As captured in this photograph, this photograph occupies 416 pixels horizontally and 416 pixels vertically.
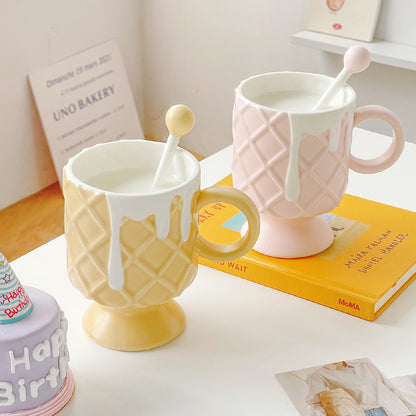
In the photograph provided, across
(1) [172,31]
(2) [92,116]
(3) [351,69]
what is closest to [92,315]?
(3) [351,69]

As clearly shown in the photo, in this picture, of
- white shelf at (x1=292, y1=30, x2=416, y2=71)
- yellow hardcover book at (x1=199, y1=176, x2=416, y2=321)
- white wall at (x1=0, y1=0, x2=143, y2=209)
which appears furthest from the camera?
white wall at (x1=0, y1=0, x2=143, y2=209)

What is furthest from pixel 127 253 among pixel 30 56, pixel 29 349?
pixel 30 56

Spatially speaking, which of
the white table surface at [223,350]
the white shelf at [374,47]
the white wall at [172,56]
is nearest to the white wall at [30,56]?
the white wall at [172,56]

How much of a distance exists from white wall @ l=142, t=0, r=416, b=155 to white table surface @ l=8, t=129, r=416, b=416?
4.39ft

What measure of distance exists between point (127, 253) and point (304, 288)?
0.26 m

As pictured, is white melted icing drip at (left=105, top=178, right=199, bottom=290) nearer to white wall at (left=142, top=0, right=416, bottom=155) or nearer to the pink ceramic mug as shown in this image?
the pink ceramic mug

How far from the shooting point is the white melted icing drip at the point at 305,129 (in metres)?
0.75

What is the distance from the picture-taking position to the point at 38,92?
215 centimetres

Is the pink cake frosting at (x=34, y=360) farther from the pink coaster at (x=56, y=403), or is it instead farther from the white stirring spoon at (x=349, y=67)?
the white stirring spoon at (x=349, y=67)

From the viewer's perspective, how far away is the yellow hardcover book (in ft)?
2.63

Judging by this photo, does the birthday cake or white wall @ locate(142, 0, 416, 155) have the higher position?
the birthday cake

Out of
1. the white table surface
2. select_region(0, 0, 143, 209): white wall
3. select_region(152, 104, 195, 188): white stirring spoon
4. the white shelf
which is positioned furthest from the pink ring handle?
select_region(0, 0, 143, 209): white wall

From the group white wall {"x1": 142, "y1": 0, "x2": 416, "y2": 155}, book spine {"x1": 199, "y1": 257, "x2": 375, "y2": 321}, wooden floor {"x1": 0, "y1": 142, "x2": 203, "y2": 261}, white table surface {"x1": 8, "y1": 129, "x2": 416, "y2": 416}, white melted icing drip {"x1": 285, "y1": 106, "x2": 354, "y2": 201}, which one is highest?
white melted icing drip {"x1": 285, "y1": 106, "x2": 354, "y2": 201}

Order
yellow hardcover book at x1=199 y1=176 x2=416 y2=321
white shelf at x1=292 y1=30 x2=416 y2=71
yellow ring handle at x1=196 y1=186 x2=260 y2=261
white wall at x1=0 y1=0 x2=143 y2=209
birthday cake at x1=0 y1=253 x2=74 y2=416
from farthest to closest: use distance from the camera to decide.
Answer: white wall at x1=0 y1=0 x2=143 y2=209
white shelf at x1=292 y1=30 x2=416 y2=71
yellow hardcover book at x1=199 y1=176 x2=416 y2=321
yellow ring handle at x1=196 y1=186 x2=260 y2=261
birthday cake at x1=0 y1=253 x2=74 y2=416
